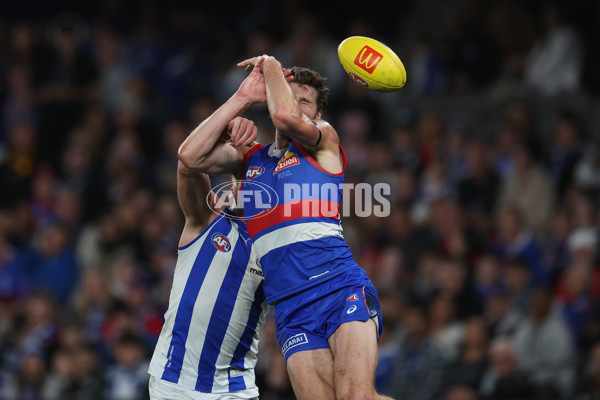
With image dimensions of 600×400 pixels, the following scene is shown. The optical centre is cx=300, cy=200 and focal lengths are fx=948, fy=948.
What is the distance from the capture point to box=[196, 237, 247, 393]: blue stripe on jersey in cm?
680

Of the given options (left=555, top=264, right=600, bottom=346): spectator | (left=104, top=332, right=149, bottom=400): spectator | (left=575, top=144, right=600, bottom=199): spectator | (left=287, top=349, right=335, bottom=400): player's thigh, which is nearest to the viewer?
(left=287, top=349, right=335, bottom=400): player's thigh

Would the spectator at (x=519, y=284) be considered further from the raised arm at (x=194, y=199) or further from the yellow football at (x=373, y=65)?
the raised arm at (x=194, y=199)

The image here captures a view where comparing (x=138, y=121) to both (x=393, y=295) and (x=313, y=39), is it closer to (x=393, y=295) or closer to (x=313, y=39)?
(x=313, y=39)

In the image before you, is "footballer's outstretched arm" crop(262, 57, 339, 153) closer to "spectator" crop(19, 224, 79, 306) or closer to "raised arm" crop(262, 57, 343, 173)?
"raised arm" crop(262, 57, 343, 173)

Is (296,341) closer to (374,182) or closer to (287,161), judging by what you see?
(287,161)

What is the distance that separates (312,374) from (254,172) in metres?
1.46

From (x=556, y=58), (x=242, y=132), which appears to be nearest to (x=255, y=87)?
(x=242, y=132)

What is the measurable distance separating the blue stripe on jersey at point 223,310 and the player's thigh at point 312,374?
31.9 inches

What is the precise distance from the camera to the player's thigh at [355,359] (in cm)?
590

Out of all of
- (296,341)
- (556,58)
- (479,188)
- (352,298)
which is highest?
(556,58)

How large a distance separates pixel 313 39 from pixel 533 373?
274 inches

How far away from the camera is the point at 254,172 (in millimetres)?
6605

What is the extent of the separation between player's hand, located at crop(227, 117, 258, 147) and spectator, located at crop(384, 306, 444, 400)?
4414mm

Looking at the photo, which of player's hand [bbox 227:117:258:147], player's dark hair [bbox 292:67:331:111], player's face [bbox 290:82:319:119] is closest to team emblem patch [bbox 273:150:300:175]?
player's hand [bbox 227:117:258:147]
